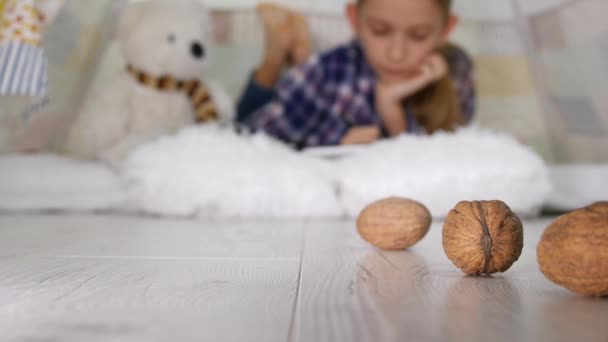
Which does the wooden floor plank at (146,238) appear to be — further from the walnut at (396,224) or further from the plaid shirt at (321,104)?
the plaid shirt at (321,104)

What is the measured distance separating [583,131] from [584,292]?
108 centimetres

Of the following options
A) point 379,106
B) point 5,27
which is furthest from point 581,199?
point 5,27

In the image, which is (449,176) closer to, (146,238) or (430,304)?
(146,238)

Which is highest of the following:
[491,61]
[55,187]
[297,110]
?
[491,61]

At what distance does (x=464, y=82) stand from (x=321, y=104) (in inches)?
17.8

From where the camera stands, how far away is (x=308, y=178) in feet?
3.64

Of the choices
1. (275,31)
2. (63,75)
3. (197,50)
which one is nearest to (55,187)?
(63,75)

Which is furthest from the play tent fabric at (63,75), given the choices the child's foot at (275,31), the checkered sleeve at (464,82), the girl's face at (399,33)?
the checkered sleeve at (464,82)

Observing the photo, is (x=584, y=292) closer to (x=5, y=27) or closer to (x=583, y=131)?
(x=5, y=27)

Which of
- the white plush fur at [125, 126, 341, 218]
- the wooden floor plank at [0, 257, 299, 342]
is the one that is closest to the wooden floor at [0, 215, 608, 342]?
the wooden floor plank at [0, 257, 299, 342]

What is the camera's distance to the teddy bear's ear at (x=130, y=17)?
144 cm

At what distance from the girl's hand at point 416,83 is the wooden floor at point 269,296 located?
791 mm

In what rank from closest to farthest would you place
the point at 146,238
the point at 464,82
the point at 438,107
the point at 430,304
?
the point at 430,304 < the point at 146,238 < the point at 438,107 < the point at 464,82

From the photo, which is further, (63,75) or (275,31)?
(275,31)
